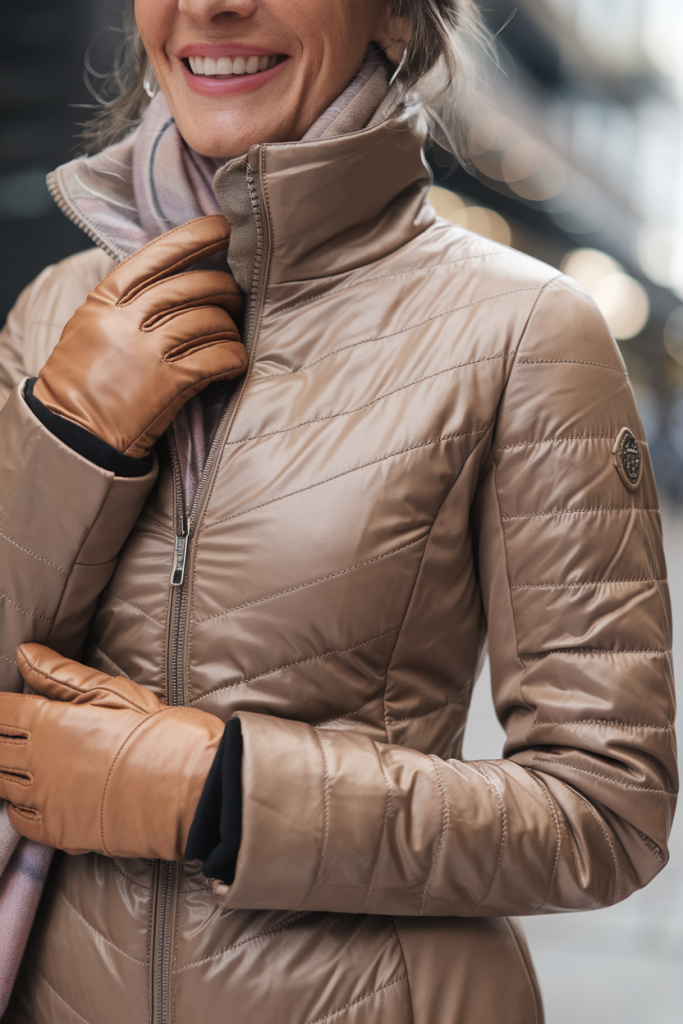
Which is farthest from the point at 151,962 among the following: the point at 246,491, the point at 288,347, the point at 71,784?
the point at 288,347

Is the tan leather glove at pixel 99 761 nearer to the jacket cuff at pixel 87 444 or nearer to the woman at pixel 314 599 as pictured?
the woman at pixel 314 599

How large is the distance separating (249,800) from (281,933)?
23 centimetres

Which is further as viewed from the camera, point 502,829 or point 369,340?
point 369,340

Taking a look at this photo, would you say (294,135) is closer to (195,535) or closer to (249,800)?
(195,535)

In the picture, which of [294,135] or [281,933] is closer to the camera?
[281,933]

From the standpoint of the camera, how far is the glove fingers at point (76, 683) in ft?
3.35

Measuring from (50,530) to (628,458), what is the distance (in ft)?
2.34

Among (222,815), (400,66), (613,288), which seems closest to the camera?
(222,815)

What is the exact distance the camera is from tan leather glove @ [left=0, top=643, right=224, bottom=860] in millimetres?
952

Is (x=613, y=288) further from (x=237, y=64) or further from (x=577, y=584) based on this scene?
(x=577, y=584)

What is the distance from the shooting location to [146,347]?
1.08 m

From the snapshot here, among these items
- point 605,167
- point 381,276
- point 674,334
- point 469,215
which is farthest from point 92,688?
point 674,334

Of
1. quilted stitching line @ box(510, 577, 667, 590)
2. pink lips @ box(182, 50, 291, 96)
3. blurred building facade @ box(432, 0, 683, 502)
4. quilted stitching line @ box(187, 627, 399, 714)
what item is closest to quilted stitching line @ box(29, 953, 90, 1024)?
quilted stitching line @ box(187, 627, 399, 714)

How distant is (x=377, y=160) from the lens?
3.83 feet
